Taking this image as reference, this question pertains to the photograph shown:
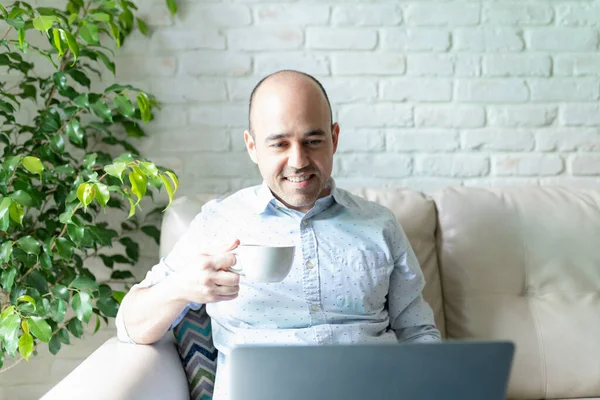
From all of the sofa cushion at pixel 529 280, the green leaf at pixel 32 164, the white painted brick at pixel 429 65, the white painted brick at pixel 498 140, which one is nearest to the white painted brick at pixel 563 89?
the white painted brick at pixel 498 140

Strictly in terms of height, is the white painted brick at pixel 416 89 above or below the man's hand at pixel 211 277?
above

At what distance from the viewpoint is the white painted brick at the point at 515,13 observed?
201 centimetres

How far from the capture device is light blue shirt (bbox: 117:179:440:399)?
140cm

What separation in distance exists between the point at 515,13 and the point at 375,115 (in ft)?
1.76

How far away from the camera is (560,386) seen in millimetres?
1670

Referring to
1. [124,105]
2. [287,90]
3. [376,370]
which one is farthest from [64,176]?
[376,370]

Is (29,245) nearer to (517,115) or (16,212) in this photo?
(16,212)

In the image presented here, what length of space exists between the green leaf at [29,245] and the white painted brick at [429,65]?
3.86 ft

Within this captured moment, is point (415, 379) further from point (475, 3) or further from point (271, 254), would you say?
point (475, 3)

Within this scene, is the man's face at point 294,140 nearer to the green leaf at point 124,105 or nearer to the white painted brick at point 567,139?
the green leaf at point 124,105

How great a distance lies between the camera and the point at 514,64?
2029 mm

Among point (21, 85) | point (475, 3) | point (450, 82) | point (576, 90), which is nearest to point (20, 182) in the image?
point (21, 85)

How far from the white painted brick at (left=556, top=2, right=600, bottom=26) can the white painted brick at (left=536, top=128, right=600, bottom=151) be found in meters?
0.33

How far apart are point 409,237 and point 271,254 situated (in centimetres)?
79
